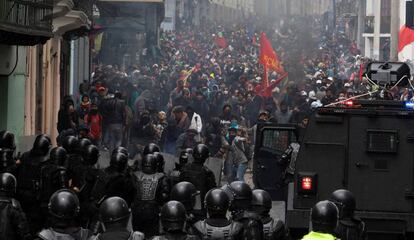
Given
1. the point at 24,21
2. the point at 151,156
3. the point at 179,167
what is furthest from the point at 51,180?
the point at 24,21

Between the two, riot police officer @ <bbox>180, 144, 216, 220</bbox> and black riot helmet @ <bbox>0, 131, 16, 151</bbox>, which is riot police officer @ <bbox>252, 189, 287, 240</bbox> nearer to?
riot police officer @ <bbox>180, 144, 216, 220</bbox>

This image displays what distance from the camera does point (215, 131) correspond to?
2231 cm

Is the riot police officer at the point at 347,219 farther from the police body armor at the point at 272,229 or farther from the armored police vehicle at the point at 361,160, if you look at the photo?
the armored police vehicle at the point at 361,160

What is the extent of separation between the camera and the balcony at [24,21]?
18753 millimetres

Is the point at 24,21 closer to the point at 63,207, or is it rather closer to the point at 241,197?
the point at 241,197

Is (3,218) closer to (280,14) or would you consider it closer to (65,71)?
(65,71)

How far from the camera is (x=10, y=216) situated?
10523 mm

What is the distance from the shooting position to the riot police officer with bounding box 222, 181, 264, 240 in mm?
9945

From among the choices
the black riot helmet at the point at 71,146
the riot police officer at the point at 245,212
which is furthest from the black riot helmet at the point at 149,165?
the riot police officer at the point at 245,212

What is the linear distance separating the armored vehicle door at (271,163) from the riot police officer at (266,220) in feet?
17.8

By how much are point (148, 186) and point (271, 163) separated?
384cm

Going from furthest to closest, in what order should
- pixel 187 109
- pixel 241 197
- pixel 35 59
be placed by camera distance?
1. pixel 35 59
2. pixel 187 109
3. pixel 241 197

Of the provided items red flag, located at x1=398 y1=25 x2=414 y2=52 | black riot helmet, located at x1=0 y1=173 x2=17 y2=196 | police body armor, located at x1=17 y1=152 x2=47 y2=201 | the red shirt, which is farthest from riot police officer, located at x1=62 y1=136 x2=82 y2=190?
red flag, located at x1=398 y1=25 x2=414 y2=52

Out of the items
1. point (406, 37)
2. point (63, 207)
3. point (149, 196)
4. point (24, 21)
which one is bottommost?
point (149, 196)
